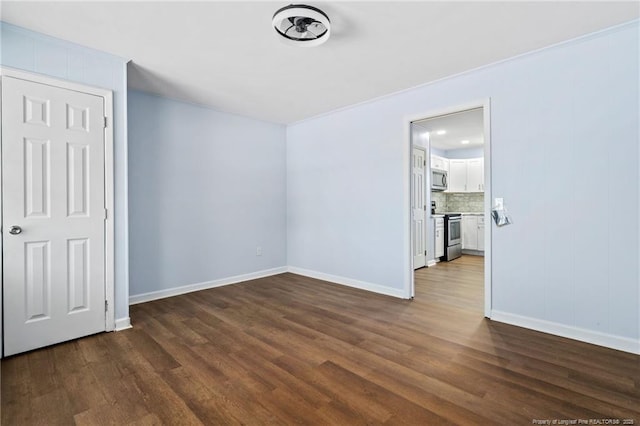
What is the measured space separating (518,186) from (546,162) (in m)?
0.31

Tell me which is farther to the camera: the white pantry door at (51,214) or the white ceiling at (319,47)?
the white pantry door at (51,214)

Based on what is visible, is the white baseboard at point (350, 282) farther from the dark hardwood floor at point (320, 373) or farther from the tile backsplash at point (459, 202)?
the tile backsplash at point (459, 202)

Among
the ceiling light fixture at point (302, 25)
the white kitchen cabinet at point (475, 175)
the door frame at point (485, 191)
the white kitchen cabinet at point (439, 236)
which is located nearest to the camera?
the ceiling light fixture at point (302, 25)

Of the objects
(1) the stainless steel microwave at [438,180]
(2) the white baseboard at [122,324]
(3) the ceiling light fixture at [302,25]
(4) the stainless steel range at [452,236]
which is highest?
(3) the ceiling light fixture at [302,25]

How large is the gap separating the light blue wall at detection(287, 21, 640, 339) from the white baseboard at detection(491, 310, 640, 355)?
0.04 m

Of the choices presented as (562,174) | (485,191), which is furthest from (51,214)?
(562,174)

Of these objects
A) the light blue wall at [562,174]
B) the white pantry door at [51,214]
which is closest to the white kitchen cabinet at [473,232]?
the light blue wall at [562,174]

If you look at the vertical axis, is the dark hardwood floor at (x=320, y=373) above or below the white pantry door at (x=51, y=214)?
below

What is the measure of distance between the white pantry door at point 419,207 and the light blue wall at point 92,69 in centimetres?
431

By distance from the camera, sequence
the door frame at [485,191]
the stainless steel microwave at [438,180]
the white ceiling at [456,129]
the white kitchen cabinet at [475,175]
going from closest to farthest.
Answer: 1. the door frame at [485,191]
2. the white ceiling at [456,129]
3. the stainless steel microwave at [438,180]
4. the white kitchen cabinet at [475,175]

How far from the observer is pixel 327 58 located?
300 centimetres

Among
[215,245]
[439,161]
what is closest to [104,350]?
[215,245]

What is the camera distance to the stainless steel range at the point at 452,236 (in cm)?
640

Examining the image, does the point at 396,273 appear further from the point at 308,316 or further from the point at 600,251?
the point at 600,251
